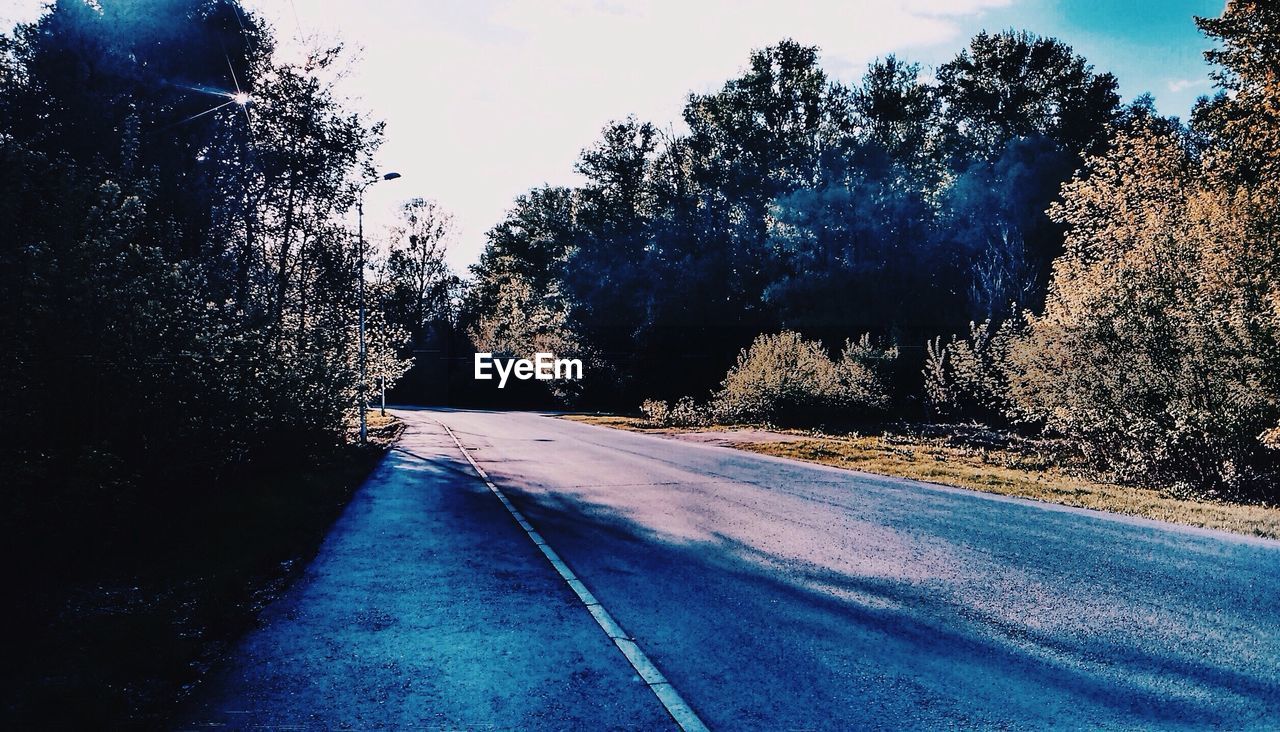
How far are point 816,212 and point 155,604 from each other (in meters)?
45.7

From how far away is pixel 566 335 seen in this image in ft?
187

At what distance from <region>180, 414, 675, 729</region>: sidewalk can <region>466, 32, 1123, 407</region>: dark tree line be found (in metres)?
38.4

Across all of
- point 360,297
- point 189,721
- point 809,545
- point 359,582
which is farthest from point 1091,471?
point 360,297

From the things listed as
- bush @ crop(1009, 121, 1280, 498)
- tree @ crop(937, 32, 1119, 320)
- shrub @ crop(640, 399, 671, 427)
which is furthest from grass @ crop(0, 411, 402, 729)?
tree @ crop(937, 32, 1119, 320)

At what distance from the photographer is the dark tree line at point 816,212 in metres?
45.3

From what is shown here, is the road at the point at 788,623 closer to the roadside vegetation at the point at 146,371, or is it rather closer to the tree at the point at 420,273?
the roadside vegetation at the point at 146,371

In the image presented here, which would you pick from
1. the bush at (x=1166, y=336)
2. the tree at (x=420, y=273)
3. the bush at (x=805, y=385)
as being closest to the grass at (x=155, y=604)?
the bush at (x=1166, y=336)

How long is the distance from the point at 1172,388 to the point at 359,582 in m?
15.5

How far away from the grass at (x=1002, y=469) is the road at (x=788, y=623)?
1.32m

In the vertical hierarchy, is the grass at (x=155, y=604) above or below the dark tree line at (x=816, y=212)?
below

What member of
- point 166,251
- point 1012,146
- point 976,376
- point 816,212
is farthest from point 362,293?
point 1012,146

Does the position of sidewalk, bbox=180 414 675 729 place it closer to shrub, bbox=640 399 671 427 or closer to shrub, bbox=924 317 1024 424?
shrub, bbox=924 317 1024 424

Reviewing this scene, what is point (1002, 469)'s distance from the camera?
56.6 ft

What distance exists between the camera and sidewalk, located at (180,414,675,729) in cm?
418
